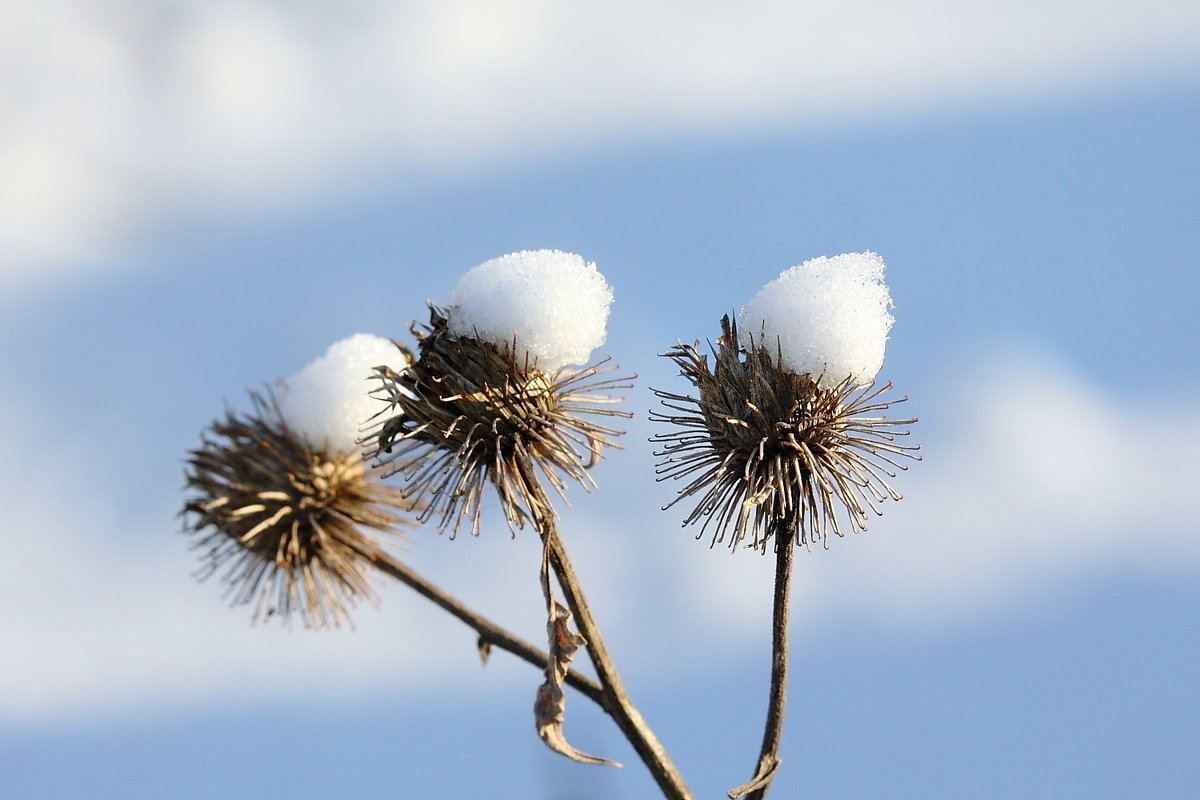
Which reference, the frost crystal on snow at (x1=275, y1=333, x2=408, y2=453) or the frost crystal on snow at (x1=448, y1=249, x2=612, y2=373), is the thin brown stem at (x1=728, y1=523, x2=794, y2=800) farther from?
the frost crystal on snow at (x1=275, y1=333, x2=408, y2=453)

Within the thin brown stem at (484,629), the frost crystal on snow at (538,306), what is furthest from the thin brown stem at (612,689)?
the frost crystal on snow at (538,306)

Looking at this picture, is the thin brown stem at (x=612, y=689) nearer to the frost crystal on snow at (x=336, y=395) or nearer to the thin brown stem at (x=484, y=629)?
the thin brown stem at (x=484, y=629)

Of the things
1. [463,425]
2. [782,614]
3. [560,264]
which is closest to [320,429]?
[463,425]

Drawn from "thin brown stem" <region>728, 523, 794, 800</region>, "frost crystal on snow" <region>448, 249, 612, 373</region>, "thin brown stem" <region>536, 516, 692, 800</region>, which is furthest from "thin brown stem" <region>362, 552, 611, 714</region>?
"frost crystal on snow" <region>448, 249, 612, 373</region>

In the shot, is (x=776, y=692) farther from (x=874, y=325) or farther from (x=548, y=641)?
(x=874, y=325)

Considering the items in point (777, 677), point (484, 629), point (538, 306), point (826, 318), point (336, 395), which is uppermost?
point (336, 395)

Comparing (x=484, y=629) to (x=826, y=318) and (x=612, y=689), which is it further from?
(x=826, y=318)

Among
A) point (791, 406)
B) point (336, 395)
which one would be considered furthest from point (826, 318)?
point (336, 395)

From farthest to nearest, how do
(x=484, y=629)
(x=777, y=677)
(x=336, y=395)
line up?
(x=336, y=395) < (x=484, y=629) < (x=777, y=677)
